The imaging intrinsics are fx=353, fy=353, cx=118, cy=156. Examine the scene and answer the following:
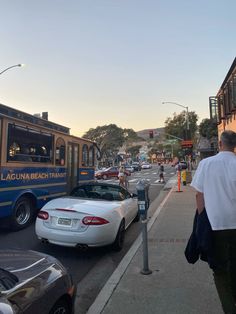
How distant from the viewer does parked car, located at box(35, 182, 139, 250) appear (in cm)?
637

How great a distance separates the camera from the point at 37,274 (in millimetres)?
2961

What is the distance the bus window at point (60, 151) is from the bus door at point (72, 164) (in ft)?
1.46

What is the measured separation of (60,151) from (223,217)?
8290 millimetres

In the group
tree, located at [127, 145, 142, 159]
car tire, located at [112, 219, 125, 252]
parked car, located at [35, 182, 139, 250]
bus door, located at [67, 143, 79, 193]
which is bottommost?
car tire, located at [112, 219, 125, 252]

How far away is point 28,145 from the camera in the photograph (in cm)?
927

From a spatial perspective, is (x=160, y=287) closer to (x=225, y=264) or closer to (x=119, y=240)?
(x=225, y=264)

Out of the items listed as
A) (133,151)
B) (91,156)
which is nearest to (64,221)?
(91,156)

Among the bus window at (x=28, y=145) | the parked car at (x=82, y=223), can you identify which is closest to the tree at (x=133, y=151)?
the bus window at (x=28, y=145)

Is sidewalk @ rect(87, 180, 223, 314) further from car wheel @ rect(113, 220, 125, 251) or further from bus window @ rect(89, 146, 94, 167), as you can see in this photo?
bus window @ rect(89, 146, 94, 167)

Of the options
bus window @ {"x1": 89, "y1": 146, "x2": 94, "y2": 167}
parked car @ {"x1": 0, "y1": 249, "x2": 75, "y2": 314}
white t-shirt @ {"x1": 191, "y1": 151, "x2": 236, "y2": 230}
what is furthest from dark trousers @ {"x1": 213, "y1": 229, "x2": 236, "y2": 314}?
bus window @ {"x1": 89, "y1": 146, "x2": 94, "y2": 167}

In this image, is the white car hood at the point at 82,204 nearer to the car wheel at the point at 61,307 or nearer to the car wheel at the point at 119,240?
the car wheel at the point at 119,240

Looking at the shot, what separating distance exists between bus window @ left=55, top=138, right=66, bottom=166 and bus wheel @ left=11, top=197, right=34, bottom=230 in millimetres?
1959

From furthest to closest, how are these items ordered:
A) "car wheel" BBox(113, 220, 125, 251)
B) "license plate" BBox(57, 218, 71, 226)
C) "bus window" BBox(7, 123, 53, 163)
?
1. "bus window" BBox(7, 123, 53, 163)
2. "car wheel" BBox(113, 220, 125, 251)
3. "license plate" BBox(57, 218, 71, 226)

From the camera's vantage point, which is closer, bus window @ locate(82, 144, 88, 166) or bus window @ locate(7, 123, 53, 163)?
bus window @ locate(7, 123, 53, 163)
